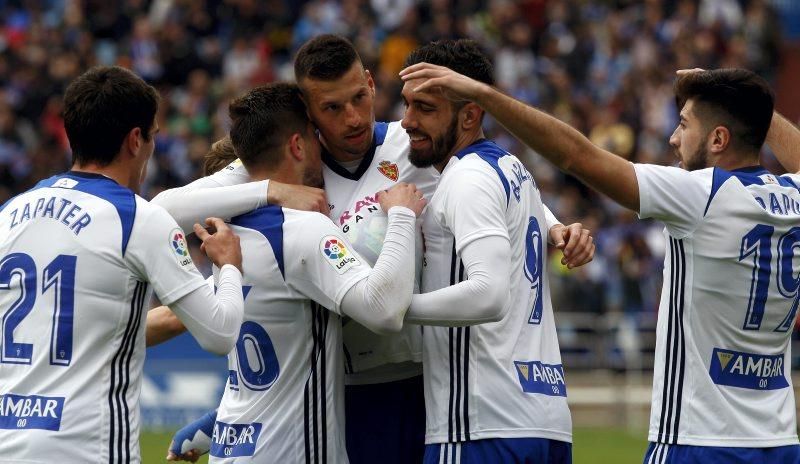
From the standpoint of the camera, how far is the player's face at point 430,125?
6285 millimetres

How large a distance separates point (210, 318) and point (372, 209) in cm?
120

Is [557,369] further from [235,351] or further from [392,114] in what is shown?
[392,114]

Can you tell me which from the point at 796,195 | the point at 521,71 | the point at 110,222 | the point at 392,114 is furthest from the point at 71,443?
the point at 521,71

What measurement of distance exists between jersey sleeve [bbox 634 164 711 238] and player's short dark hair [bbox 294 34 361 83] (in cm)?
154

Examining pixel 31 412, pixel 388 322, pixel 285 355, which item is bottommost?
pixel 31 412

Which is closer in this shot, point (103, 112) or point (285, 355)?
point (103, 112)

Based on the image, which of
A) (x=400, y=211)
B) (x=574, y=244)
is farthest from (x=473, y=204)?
(x=574, y=244)

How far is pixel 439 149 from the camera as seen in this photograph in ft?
20.9

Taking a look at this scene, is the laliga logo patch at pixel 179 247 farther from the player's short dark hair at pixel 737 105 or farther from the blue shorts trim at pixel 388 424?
the player's short dark hair at pixel 737 105

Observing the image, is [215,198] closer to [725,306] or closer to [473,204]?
[473,204]

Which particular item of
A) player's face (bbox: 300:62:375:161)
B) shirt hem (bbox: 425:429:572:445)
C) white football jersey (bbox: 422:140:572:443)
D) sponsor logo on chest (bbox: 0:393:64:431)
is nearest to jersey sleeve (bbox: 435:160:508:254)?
white football jersey (bbox: 422:140:572:443)

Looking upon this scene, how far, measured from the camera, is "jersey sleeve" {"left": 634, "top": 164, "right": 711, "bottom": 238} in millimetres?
5887

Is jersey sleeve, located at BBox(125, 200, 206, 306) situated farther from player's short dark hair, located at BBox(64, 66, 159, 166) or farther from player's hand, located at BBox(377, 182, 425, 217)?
player's hand, located at BBox(377, 182, 425, 217)

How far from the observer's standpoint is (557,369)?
623 cm
